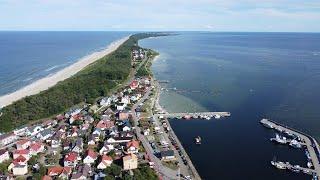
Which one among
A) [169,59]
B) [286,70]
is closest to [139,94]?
[286,70]

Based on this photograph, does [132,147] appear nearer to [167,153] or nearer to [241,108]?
[167,153]

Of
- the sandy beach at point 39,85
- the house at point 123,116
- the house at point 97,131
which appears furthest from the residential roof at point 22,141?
the sandy beach at point 39,85

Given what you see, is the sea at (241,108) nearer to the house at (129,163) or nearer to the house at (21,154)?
the house at (129,163)

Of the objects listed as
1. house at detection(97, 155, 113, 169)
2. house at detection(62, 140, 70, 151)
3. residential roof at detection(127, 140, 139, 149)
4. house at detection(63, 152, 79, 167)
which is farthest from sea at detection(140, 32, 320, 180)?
house at detection(62, 140, 70, 151)

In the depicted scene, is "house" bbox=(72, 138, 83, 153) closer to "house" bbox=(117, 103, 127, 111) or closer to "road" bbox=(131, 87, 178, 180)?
"road" bbox=(131, 87, 178, 180)

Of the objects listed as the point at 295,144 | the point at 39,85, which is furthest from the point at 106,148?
the point at 39,85
